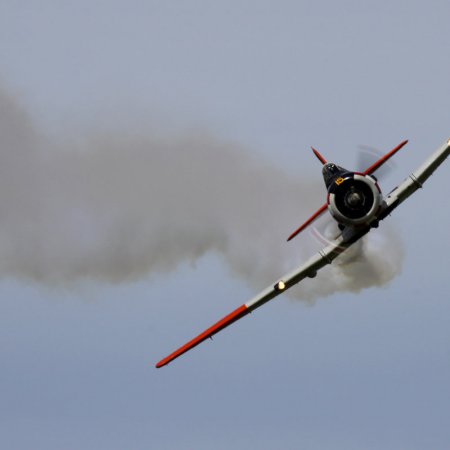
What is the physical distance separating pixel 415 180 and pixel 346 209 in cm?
488

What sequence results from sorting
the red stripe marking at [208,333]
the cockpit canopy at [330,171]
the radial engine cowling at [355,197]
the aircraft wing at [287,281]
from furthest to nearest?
1. the red stripe marking at [208,333]
2. the aircraft wing at [287,281]
3. the cockpit canopy at [330,171]
4. the radial engine cowling at [355,197]

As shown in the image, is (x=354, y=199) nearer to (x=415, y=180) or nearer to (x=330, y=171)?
(x=330, y=171)

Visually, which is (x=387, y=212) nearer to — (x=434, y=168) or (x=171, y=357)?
(x=434, y=168)

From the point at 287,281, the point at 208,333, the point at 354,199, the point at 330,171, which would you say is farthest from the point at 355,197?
the point at 208,333

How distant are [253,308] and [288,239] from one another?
643 centimetres

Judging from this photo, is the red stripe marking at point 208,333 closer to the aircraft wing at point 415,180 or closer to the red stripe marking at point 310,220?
the red stripe marking at point 310,220

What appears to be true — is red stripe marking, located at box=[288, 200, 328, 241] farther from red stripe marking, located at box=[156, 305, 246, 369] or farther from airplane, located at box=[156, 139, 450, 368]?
red stripe marking, located at box=[156, 305, 246, 369]

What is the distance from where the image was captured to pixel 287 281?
126 m

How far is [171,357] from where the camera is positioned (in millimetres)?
127500

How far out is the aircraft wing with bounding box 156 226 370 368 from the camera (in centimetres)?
12369

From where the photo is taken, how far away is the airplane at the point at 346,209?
121 meters

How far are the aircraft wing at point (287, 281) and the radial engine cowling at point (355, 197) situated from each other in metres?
1.94

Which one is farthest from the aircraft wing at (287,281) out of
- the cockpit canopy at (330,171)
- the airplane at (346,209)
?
the cockpit canopy at (330,171)

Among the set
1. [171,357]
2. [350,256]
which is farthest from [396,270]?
[171,357]
